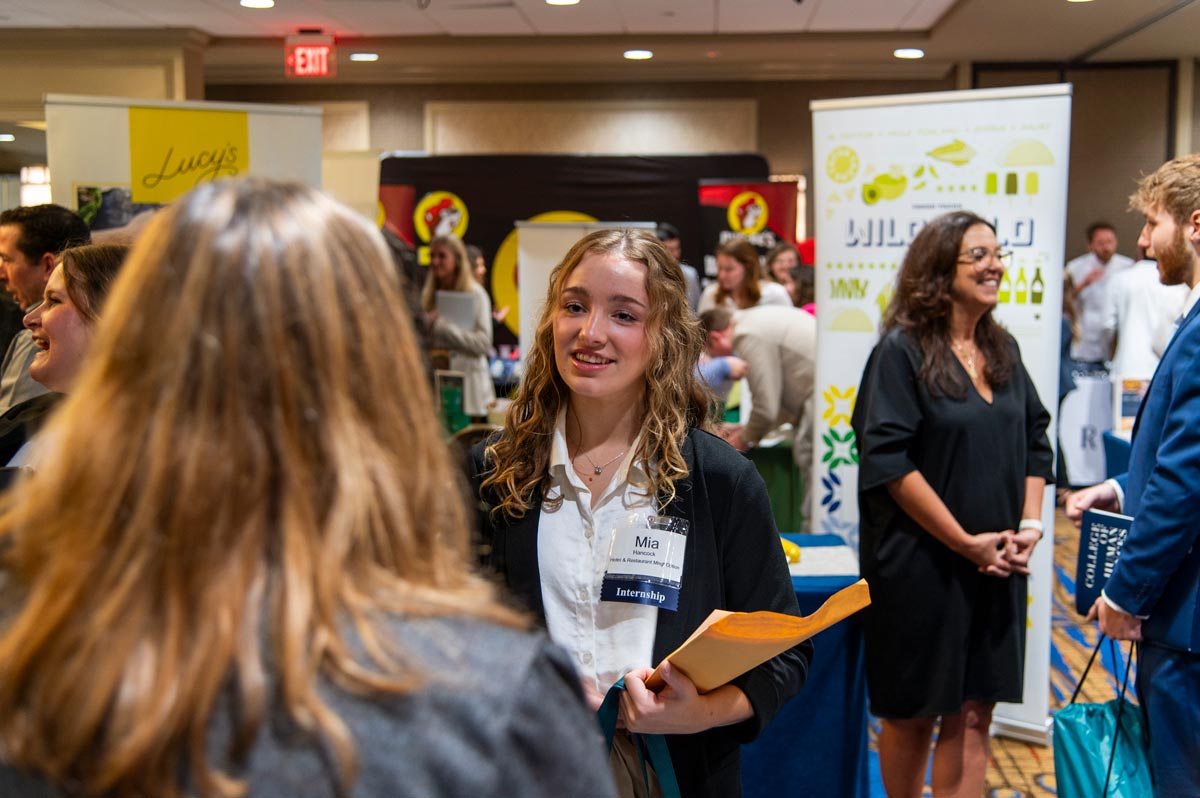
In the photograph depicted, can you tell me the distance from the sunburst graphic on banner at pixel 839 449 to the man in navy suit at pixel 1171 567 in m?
1.58

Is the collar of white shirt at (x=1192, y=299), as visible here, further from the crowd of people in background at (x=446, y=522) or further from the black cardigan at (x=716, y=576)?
the black cardigan at (x=716, y=576)

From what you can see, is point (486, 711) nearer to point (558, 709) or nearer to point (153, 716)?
point (558, 709)

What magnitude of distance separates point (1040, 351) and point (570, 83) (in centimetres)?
702

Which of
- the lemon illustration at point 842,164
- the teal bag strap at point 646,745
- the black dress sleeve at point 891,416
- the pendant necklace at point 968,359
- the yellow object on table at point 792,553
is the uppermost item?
the lemon illustration at point 842,164

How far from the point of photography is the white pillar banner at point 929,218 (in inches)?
135

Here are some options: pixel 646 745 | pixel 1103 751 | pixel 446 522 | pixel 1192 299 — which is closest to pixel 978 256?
pixel 1192 299

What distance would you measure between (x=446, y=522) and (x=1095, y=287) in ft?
27.8

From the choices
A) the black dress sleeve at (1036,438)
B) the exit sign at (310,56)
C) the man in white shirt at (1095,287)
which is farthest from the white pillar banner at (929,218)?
the exit sign at (310,56)

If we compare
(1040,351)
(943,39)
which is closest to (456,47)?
(943,39)

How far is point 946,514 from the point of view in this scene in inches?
104

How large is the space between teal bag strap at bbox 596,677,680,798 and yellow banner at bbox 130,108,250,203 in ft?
12.1

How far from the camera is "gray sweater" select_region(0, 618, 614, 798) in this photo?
62cm

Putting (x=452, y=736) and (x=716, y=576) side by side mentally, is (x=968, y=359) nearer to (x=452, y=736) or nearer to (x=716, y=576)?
(x=716, y=576)

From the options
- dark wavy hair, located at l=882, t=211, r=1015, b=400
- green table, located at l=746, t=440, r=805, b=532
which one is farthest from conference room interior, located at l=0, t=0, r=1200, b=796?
dark wavy hair, located at l=882, t=211, r=1015, b=400
